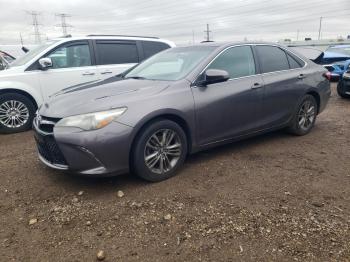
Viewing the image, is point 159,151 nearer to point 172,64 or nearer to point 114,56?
point 172,64

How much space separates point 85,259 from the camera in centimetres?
257

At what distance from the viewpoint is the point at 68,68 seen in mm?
6832

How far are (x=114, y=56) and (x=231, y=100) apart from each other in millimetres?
3887

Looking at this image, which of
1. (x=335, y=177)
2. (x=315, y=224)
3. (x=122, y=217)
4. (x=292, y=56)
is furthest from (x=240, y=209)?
(x=292, y=56)

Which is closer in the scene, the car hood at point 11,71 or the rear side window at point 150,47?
the car hood at point 11,71

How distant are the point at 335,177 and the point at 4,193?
3.71 metres

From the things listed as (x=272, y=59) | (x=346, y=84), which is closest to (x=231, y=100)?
(x=272, y=59)

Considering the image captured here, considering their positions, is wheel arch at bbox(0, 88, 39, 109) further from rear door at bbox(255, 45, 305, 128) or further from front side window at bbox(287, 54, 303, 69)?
front side window at bbox(287, 54, 303, 69)

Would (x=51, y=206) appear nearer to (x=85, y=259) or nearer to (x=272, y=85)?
(x=85, y=259)

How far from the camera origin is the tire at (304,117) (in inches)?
212

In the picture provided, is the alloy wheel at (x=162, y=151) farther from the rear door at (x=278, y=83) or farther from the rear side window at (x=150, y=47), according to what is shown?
the rear side window at (x=150, y=47)

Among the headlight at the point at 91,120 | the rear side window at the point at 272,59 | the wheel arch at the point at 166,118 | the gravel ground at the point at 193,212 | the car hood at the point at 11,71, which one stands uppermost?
the rear side window at the point at 272,59

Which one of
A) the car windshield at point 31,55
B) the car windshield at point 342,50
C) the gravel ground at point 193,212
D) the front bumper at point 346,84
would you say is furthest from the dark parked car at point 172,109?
the car windshield at point 342,50

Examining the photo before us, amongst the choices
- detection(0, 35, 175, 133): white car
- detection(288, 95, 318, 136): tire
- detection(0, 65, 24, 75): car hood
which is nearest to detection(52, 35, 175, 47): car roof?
detection(0, 35, 175, 133): white car
